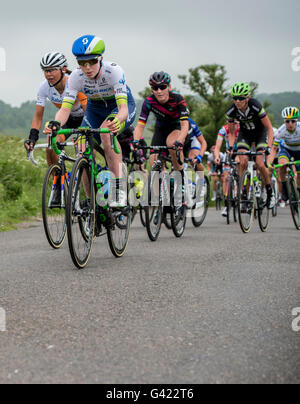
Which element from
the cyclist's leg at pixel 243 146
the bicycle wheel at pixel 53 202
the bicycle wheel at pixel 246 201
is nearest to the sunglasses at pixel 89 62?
the bicycle wheel at pixel 53 202

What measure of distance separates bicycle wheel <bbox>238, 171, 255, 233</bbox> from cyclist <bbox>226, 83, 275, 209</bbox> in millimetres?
475

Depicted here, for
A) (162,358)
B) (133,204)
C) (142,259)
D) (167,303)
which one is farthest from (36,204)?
(162,358)

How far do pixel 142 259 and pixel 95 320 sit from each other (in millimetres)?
2773

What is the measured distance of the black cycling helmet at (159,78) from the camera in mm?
8680

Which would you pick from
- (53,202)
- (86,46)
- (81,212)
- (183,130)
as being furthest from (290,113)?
(81,212)

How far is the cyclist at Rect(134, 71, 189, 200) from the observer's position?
8.74m

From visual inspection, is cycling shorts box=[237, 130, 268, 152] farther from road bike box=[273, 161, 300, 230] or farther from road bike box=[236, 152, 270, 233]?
road bike box=[273, 161, 300, 230]

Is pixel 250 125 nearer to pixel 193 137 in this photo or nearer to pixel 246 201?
pixel 193 137

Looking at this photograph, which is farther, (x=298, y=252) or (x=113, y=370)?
(x=298, y=252)

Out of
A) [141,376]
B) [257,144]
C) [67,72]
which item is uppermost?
[67,72]

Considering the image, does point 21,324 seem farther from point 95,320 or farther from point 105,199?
point 105,199

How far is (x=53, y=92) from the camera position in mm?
8141

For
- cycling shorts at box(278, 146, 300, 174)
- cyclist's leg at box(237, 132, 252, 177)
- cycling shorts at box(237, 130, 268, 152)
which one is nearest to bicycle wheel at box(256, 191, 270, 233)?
cyclist's leg at box(237, 132, 252, 177)

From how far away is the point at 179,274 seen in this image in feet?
19.0
